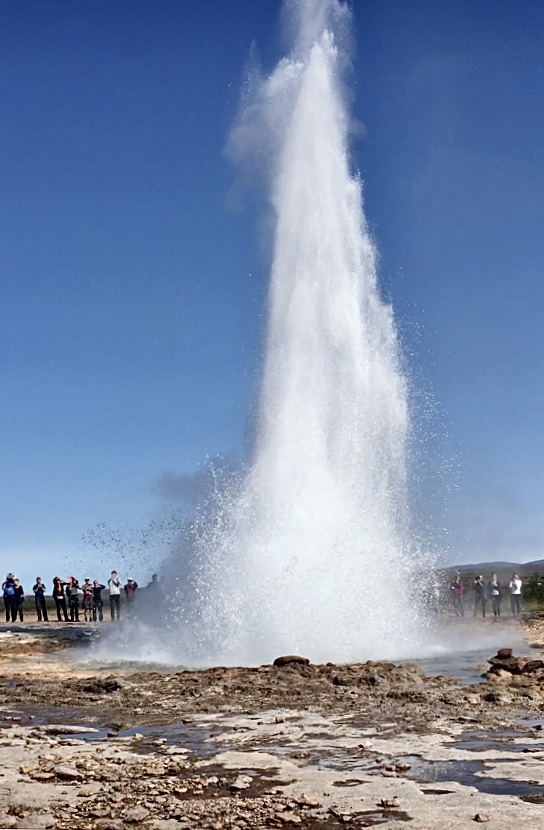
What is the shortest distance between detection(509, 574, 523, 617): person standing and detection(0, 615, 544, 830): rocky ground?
1521 centimetres

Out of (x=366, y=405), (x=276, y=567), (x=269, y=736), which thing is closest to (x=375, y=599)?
(x=276, y=567)

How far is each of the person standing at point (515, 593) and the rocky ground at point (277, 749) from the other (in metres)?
15.2

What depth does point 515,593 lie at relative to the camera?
28.8 metres

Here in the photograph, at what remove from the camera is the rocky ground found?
6188mm

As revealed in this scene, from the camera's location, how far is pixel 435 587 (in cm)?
2144

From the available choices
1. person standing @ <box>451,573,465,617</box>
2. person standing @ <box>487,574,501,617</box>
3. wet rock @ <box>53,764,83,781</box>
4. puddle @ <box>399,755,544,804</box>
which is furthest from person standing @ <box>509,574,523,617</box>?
wet rock @ <box>53,764,83,781</box>

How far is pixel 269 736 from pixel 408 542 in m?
12.1

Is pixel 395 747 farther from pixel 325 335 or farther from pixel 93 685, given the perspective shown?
pixel 325 335

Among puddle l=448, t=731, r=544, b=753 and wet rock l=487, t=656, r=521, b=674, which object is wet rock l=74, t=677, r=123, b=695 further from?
puddle l=448, t=731, r=544, b=753

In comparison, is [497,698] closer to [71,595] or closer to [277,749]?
[277,749]

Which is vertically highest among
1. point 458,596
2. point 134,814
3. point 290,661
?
point 458,596

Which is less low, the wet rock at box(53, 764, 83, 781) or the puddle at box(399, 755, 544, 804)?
the wet rock at box(53, 764, 83, 781)

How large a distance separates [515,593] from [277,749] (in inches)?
869

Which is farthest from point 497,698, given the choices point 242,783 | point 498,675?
point 242,783
